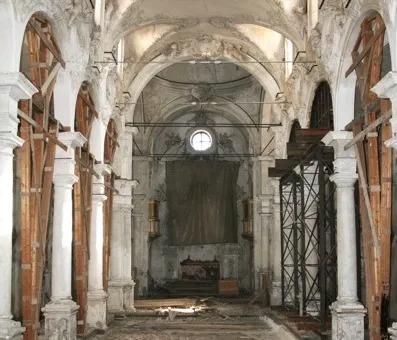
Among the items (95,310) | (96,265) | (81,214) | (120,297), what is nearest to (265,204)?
(120,297)

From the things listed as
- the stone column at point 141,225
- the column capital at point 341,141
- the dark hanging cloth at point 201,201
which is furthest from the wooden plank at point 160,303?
the column capital at point 341,141

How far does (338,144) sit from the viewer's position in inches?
577

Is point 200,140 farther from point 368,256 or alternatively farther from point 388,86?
point 388,86

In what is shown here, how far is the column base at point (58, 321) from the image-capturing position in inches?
555

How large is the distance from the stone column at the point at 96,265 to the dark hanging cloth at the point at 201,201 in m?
15.5

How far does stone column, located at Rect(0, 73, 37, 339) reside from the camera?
10.2m

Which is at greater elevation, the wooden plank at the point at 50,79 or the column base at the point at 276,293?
the wooden plank at the point at 50,79

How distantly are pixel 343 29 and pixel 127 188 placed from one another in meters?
11.6

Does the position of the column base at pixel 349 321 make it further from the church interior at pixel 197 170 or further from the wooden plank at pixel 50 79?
the wooden plank at pixel 50 79

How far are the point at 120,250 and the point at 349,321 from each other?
1120cm

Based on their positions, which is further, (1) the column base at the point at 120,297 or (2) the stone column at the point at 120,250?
(2) the stone column at the point at 120,250

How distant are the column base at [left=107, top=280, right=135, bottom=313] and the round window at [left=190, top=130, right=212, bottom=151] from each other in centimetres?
1259

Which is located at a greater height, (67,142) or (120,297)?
(67,142)

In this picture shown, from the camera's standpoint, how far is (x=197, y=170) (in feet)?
114
